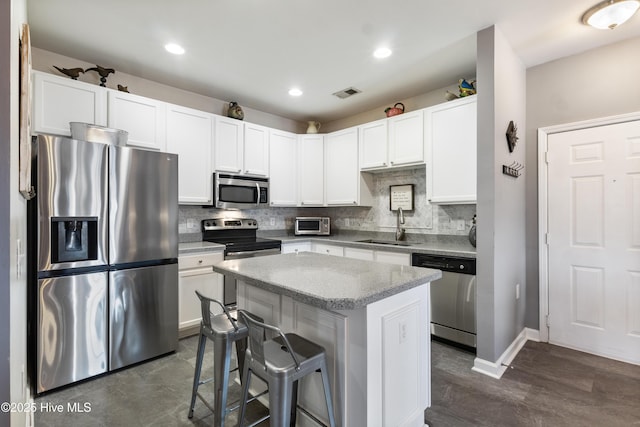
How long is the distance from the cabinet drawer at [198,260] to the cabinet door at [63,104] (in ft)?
4.78

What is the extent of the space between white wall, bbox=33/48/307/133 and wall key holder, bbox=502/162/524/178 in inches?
123

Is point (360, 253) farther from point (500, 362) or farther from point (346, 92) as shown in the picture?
point (346, 92)

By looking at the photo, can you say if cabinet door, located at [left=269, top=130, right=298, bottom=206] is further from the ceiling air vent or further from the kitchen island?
the kitchen island

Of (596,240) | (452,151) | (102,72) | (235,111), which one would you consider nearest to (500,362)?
(596,240)

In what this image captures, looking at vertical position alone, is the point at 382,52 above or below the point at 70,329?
above

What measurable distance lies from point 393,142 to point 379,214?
41.4 inches

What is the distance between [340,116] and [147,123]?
8.86ft

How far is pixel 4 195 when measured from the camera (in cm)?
86

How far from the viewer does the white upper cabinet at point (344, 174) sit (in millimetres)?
4074

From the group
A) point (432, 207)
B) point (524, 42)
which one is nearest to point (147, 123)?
point (432, 207)

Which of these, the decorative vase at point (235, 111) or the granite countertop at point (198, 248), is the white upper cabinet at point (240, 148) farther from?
the granite countertop at point (198, 248)

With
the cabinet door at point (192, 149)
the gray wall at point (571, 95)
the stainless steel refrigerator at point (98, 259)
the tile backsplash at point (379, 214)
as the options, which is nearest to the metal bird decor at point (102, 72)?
the cabinet door at point (192, 149)

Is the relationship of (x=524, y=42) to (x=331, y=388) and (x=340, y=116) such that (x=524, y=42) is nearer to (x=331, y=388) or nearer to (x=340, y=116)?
(x=340, y=116)

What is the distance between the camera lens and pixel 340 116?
4641 millimetres
